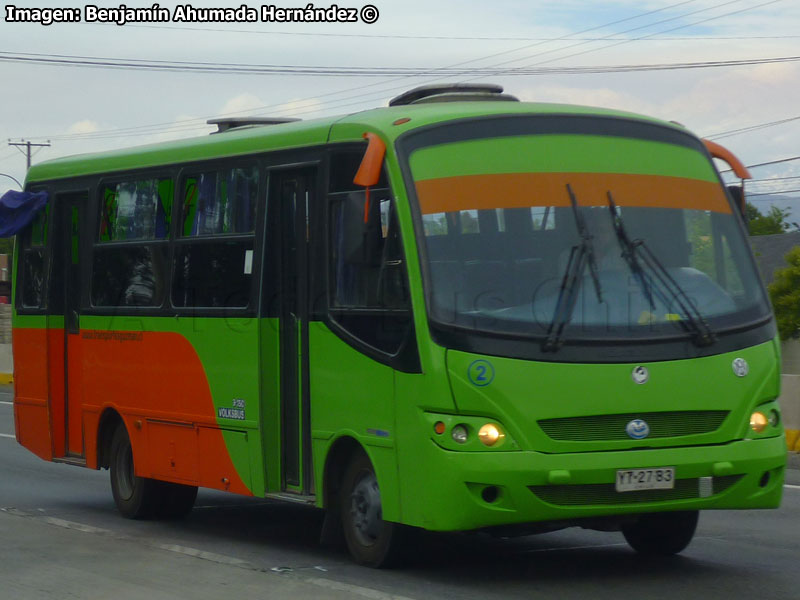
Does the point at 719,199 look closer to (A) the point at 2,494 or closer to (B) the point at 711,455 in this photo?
(B) the point at 711,455

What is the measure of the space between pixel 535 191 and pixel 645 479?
178 centimetres

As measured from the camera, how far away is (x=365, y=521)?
9.27 meters

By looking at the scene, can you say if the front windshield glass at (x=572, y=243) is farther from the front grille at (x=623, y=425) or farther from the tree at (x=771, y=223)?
the tree at (x=771, y=223)

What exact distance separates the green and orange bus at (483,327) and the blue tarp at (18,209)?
3.33 metres

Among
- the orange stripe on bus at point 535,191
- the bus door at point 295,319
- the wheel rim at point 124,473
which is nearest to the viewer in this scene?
the orange stripe on bus at point 535,191

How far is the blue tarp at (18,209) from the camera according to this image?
13781 mm

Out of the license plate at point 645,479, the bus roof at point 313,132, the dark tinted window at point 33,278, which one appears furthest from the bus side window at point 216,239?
the license plate at point 645,479

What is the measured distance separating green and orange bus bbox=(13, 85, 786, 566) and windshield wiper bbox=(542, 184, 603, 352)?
0.02 metres

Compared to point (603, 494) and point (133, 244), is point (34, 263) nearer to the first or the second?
point (133, 244)

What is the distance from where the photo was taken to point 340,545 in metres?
10.5

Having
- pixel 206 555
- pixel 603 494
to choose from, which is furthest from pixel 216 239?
pixel 603 494

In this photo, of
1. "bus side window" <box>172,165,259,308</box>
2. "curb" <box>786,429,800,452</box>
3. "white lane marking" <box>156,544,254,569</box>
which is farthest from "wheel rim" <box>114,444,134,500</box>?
"curb" <box>786,429,800,452</box>

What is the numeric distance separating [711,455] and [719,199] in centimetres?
179

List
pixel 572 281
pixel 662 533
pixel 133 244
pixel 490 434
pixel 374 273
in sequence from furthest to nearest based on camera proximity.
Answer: pixel 133 244, pixel 662 533, pixel 374 273, pixel 572 281, pixel 490 434
